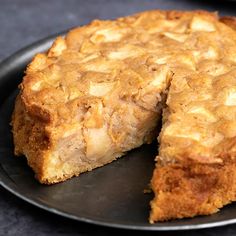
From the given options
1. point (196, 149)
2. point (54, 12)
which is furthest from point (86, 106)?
point (54, 12)

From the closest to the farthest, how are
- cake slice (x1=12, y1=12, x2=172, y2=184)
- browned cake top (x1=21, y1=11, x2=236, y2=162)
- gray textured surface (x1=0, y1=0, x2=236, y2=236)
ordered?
1. browned cake top (x1=21, y1=11, x2=236, y2=162)
2. cake slice (x1=12, y1=12, x2=172, y2=184)
3. gray textured surface (x1=0, y1=0, x2=236, y2=236)

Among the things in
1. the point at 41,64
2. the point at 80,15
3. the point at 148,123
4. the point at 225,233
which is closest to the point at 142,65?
the point at 148,123

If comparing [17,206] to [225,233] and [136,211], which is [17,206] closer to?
[136,211]

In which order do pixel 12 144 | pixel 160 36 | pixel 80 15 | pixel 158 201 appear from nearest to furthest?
pixel 158 201
pixel 12 144
pixel 160 36
pixel 80 15

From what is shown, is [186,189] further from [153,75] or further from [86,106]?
[153,75]

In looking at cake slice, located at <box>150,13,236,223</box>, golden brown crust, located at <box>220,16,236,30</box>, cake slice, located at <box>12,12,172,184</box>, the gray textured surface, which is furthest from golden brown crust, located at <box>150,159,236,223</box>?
the gray textured surface

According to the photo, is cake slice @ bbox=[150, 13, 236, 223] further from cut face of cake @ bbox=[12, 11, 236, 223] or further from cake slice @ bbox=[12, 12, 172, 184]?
cake slice @ bbox=[12, 12, 172, 184]

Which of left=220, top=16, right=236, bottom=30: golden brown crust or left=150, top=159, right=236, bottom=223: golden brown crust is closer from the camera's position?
left=150, top=159, right=236, bottom=223: golden brown crust

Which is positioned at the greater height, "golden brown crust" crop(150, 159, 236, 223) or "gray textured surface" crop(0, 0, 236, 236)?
"golden brown crust" crop(150, 159, 236, 223)
